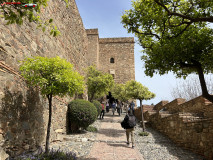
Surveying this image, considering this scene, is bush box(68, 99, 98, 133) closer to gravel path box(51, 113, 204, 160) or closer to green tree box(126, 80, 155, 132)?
gravel path box(51, 113, 204, 160)

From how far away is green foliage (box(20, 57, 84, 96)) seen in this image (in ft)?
13.9

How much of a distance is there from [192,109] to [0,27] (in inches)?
322

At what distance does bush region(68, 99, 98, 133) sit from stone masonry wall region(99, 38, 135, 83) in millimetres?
16150

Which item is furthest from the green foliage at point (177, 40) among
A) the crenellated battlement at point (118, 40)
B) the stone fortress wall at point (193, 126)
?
the crenellated battlement at point (118, 40)

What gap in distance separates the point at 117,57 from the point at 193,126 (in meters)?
19.4

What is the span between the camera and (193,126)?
6.00 meters

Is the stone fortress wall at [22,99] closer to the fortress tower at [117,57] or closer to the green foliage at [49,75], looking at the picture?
the green foliage at [49,75]

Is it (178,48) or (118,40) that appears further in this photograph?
(118,40)

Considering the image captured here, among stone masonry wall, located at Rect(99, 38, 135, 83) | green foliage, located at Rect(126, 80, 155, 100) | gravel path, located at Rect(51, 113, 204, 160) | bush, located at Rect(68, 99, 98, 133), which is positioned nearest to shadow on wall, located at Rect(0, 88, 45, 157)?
gravel path, located at Rect(51, 113, 204, 160)

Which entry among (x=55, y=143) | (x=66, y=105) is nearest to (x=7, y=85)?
(x=55, y=143)

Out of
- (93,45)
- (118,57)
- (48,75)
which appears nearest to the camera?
(48,75)

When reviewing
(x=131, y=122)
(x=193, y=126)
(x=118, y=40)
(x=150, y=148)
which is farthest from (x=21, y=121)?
(x=118, y=40)

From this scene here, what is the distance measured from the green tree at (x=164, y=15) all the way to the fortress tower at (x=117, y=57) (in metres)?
17.7

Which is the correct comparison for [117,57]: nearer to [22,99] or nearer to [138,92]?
[138,92]
